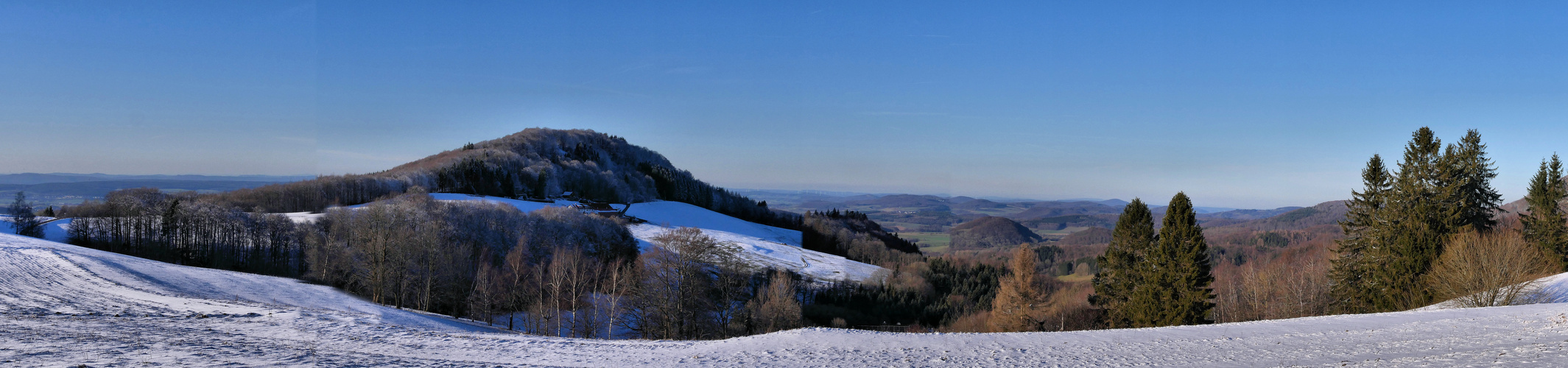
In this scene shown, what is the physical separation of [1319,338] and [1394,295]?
70.6 feet

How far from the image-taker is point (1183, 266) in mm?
31859

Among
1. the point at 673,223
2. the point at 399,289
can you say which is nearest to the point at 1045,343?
the point at 399,289

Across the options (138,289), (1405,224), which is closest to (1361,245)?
(1405,224)

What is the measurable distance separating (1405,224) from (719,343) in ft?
122

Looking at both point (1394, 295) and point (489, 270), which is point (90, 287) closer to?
point (489, 270)

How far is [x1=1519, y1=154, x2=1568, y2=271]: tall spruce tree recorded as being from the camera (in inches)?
1532

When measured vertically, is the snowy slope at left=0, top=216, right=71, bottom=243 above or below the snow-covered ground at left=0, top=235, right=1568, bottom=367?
above

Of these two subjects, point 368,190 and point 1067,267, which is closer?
point 368,190

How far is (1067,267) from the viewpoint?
13488 centimetres

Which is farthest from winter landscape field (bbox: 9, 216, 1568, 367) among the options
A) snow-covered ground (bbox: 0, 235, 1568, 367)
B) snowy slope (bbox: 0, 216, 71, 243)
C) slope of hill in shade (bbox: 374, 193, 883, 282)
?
slope of hill in shade (bbox: 374, 193, 883, 282)

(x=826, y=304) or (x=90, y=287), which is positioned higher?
(x=90, y=287)

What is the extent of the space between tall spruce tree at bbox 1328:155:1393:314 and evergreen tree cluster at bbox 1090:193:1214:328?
9184 millimetres

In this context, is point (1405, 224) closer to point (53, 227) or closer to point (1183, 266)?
point (1183, 266)

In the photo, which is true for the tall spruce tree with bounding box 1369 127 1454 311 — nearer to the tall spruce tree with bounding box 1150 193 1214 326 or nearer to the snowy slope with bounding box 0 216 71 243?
the tall spruce tree with bounding box 1150 193 1214 326
